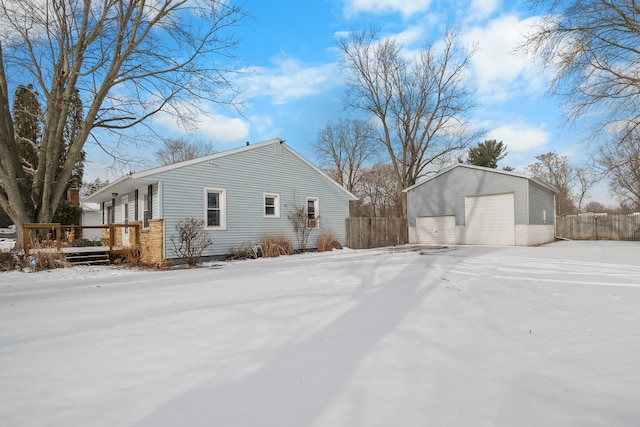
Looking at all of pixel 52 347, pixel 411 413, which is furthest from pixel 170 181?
pixel 411 413

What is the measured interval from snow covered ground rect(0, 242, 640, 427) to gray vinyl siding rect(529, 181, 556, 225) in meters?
13.5

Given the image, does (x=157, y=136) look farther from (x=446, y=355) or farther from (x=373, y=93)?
(x=373, y=93)

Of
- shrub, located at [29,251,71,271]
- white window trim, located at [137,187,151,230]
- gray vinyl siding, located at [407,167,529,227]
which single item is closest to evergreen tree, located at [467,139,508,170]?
gray vinyl siding, located at [407,167,529,227]

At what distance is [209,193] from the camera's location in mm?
12516

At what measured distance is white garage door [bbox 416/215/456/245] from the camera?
19.9 m

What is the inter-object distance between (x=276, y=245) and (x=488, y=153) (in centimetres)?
2461

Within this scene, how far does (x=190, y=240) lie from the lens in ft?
35.4

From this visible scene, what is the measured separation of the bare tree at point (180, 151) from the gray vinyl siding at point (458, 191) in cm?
2296

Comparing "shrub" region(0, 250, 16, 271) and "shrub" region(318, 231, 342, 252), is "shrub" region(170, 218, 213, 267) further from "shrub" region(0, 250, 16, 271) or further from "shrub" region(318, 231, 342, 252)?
"shrub" region(318, 231, 342, 252)

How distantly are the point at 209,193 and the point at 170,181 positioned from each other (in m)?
1.53

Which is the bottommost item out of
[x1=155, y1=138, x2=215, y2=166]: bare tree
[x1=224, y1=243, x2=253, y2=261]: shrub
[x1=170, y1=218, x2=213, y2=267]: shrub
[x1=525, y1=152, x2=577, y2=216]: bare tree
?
[x1=224, y1=243, x2=253, y2=261]: shrub

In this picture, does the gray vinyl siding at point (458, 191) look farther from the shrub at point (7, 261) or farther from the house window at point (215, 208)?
the shrub at point (7, 261)

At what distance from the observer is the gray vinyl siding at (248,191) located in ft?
37.7

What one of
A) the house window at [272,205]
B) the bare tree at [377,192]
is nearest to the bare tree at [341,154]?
the bare tree at [377,192]
